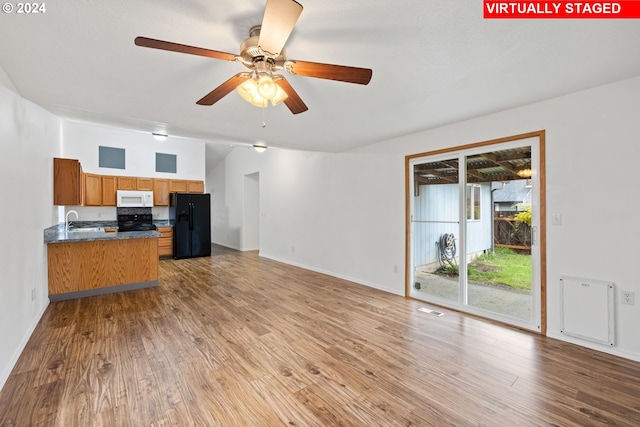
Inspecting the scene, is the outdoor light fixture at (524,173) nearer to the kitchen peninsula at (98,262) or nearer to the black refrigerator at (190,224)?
the kitchen peninsula at (98,262)

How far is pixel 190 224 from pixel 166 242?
2.37 feet

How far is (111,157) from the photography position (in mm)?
6371

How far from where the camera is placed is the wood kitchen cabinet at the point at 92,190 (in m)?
5.94

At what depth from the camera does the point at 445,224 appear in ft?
12.1

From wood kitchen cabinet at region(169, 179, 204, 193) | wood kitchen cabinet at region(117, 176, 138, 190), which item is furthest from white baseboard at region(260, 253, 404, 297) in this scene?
wood kitchen cabinet at region(117, 176, 138, 190)

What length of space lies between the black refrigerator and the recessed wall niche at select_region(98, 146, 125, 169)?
129 cm

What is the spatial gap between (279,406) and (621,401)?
225cm

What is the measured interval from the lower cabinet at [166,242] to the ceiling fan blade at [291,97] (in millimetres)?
5949

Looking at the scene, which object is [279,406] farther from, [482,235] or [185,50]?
[482,235]

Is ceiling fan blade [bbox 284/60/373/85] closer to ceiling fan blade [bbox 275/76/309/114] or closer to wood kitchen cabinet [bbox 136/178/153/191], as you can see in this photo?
ceiling fan blade [bbox 275/76/309/114]

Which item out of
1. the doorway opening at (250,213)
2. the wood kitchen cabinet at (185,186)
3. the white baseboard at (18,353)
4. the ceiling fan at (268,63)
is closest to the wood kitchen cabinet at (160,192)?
the wood kitchen cabinet at (185,186)

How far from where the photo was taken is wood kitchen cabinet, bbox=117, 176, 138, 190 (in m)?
6.38

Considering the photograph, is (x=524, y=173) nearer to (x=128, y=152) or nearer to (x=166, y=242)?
(x=166, y=242)

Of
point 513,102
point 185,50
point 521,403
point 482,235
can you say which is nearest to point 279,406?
point 521,403
